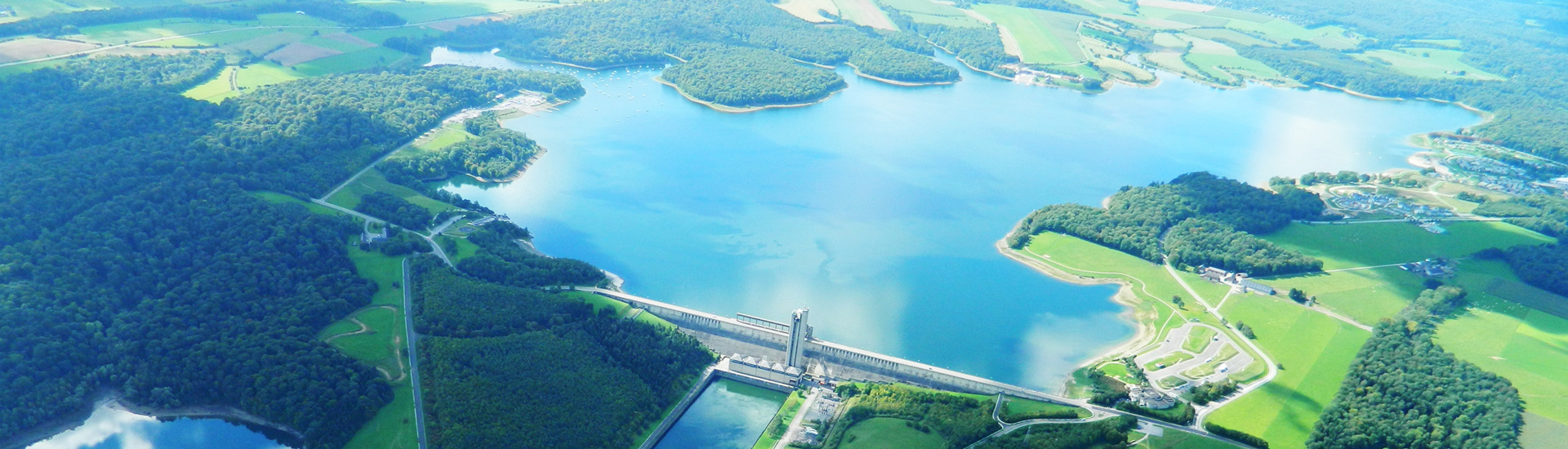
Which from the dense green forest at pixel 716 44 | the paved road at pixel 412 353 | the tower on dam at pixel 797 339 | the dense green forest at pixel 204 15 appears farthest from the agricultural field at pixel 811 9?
the tower on dam at pixel 797 339

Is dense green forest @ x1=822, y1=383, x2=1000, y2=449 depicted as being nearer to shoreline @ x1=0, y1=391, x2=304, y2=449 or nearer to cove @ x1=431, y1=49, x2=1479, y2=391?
cove @ x1=431, y1=49, x2=1479, y2=391

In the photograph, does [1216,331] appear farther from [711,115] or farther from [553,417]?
[711,115]

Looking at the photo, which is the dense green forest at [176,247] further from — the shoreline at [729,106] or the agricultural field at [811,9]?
the agricultural field at [811,9]

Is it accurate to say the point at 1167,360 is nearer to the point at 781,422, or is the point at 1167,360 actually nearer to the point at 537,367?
the point at 781,422

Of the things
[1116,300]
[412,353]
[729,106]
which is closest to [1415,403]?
[1116,300]

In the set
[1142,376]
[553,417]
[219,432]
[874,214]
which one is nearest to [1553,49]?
[874,214]
